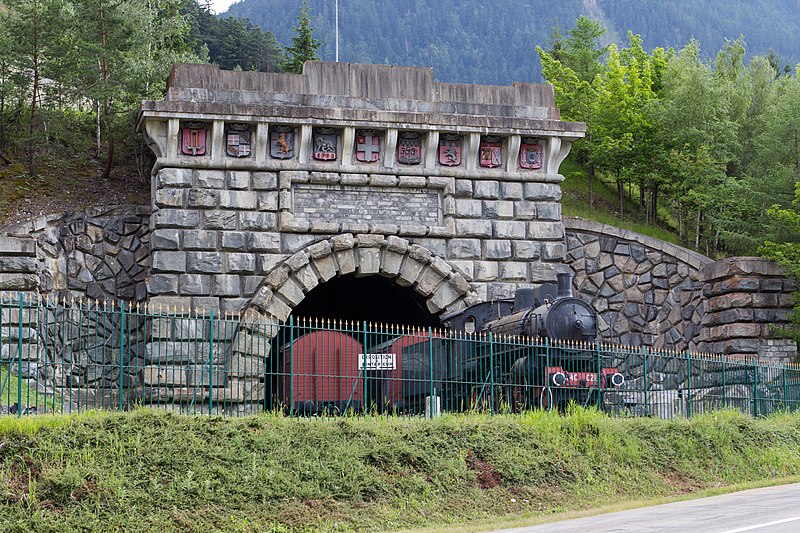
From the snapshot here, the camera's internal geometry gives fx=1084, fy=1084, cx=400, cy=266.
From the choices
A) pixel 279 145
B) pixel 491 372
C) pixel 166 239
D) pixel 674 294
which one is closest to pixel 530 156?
pixel 674 294

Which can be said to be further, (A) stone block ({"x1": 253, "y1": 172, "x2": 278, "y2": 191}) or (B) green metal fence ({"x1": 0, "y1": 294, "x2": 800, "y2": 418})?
(A) stone block ({"x1": 253, "y1": 172, "x2": 278, "y2": 191})

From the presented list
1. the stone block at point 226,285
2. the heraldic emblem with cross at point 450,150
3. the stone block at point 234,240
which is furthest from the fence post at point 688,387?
the stone block at point 234,240

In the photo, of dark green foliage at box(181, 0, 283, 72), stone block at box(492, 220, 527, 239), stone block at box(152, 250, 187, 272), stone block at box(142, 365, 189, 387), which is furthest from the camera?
dark green foliage at box(181, 0, 283, 72)

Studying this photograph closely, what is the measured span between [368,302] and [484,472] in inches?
553

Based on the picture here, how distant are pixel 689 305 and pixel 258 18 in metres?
175

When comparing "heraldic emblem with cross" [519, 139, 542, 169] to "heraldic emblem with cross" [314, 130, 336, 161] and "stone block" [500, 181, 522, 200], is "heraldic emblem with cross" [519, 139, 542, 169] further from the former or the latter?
"heraldic emblem with cross" [314, 130, 336, 161]

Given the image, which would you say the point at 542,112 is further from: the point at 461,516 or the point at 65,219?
the point at 461,516

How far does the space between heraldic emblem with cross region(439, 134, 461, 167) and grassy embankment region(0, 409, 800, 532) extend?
320 inches

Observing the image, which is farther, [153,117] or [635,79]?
[635,79]

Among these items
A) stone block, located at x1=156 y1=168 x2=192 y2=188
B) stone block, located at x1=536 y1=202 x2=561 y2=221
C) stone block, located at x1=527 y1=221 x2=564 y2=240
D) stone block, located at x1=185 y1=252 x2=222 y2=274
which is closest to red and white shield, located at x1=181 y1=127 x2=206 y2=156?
stone block, located at x1=156 y1=168 x2=192 y2=188

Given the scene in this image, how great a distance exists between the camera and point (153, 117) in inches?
912

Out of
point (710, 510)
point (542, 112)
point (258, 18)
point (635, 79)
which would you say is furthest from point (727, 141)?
point (258, 18)

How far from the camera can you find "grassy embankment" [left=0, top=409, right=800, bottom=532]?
43.6ft

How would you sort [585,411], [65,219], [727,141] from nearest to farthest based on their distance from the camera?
[585,411] < [65,219] < [727,141]
